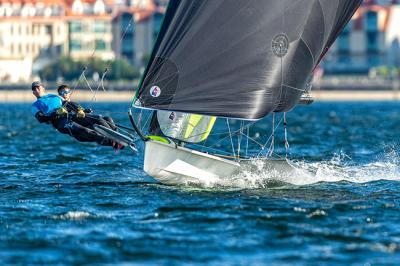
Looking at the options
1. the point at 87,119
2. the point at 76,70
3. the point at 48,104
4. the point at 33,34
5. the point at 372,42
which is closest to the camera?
the point at 48,104

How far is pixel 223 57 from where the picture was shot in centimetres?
1909

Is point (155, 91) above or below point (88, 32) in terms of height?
below

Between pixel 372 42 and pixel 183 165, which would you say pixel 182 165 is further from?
pixel 372 42

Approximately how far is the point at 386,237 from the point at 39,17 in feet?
517

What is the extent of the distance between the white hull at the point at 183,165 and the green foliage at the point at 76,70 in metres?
129

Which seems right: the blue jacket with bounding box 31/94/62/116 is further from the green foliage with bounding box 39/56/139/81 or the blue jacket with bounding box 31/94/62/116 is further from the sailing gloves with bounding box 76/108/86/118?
the green foliage with bounding box 39/56/139/81

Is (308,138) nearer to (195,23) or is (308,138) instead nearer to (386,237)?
(195,23)

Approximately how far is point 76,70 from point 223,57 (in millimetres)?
132475

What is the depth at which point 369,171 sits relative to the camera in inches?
917

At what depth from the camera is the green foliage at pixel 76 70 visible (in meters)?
151

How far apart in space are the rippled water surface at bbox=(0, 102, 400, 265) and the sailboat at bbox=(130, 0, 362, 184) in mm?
1431

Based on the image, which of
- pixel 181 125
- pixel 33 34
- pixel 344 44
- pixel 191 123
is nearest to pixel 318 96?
pixel 344 44

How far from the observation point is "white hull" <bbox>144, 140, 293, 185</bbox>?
63.2ft

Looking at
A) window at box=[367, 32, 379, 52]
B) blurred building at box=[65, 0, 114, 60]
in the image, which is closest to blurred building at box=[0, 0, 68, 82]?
blurred building at box=[65, 0, 114, 60]
